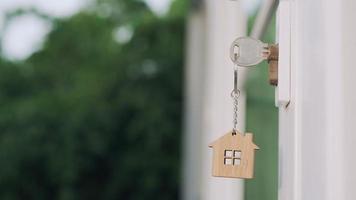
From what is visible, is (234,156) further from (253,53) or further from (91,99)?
(91,99)

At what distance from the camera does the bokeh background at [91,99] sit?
455 centimetres

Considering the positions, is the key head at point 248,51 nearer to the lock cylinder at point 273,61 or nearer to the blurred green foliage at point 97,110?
the lock cylinder at point 273,61

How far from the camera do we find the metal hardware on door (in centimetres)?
59

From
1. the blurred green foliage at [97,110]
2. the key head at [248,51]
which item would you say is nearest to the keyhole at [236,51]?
the key head at [248,51]

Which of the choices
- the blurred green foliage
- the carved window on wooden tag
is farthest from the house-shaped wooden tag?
the blurred green foliage

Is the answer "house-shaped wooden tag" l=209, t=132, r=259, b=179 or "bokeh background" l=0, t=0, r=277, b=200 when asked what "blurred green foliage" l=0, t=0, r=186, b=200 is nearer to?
"bokeh background" l=0, t=0, r=277, b=200

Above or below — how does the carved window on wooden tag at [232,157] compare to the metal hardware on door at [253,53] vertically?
below

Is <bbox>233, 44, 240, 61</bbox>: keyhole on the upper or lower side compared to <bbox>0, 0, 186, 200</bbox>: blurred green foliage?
lower

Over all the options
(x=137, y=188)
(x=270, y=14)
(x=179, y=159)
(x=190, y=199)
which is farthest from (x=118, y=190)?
(x=270, y=14)

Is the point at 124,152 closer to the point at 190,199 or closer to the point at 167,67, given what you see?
the point at 167,67

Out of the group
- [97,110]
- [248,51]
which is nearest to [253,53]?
[248,51]

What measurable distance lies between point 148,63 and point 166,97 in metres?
0.29

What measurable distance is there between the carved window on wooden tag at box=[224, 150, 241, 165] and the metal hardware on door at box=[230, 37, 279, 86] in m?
0.08

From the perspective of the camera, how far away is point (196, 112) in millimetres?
3371
